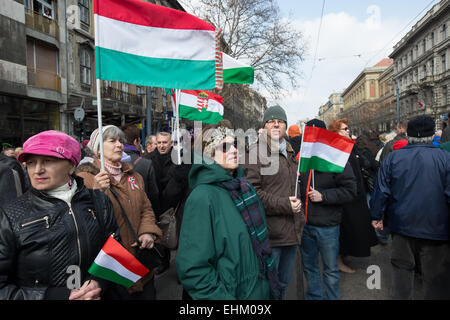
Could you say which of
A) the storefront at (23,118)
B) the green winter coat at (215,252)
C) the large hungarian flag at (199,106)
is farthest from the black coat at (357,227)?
Answer: the storefront at (23,118)

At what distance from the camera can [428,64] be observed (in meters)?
47.3

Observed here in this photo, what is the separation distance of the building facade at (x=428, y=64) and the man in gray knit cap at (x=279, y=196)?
39.8 metres

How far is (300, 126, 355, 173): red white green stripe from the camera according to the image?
2.86 meters

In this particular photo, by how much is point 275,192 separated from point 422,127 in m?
1.65

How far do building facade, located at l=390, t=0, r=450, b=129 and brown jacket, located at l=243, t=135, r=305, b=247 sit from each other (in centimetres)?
3987

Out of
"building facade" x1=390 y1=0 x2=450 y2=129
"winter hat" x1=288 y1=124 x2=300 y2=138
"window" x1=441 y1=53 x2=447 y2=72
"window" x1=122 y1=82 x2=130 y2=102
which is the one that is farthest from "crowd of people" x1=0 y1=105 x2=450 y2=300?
"window" x1=441 y1=53 x2=447 y2=72

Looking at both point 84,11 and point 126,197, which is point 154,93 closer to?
point 84,11

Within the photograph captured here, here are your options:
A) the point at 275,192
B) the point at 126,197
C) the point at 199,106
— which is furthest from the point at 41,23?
the point at 275,192

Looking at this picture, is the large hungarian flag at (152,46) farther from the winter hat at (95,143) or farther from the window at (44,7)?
the window at (44,7)

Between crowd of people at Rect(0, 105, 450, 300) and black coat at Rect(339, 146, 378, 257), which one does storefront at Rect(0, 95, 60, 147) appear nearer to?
crowd of people at Rect(0, 105, 450, 300)

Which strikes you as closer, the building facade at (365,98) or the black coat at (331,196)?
the black coat at (331,196)

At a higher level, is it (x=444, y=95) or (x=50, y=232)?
(x=444, y=95)

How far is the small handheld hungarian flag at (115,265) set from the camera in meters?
1.64
